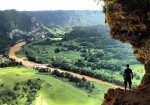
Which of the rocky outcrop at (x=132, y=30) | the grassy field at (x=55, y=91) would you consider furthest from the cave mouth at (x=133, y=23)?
the grassy field at (x=55, y=91)

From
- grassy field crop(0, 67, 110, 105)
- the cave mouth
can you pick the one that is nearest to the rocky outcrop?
the cave mouth

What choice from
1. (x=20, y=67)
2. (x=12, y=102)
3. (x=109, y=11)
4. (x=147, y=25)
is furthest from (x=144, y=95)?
(x=20, y=67)

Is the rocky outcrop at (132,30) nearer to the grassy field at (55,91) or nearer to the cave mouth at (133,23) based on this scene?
the cave mouth at (133,23)

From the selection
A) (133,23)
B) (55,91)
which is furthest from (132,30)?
(55,91)

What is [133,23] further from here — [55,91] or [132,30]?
[55,91]

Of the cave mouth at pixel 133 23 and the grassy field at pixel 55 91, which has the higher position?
the cave mouth at pixel 133 23

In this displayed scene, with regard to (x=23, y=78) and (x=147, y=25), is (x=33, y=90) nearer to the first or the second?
(x=23, y=78)

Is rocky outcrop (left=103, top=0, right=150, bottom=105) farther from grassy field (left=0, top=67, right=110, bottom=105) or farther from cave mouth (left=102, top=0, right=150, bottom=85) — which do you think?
grassy field (left=0, top=67, right=110, bottom=105)
